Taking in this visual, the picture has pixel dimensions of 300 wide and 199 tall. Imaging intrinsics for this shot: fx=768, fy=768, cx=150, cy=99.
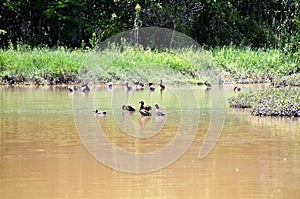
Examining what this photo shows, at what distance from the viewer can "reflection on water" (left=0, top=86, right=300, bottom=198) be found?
816 cm

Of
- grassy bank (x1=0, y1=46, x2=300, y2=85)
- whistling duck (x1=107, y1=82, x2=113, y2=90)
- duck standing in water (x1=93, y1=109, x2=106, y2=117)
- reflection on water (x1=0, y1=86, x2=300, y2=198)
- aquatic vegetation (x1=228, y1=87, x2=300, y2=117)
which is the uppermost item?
grassy bank (x1=0, y1=46, x2=300, y2=85)

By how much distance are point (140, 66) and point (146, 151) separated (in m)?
13.9

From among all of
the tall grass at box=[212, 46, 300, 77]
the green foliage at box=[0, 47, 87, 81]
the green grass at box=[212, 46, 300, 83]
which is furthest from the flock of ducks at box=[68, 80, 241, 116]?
the tall grass at box=[212, 46, 300, 77]

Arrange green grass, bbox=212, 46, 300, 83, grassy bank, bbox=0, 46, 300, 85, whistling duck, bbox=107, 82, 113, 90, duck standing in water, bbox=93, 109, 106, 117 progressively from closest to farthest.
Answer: duck standing in water, bbox=93, 109, 106, 117 → whistling duck, bbox=107, 82, 113, 90 → grassy bank, bbox=0, 46, 300, 85 → green grass, bbox=212, 46, 300, 83

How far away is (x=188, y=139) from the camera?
11.7 metres

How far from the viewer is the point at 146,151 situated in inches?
418

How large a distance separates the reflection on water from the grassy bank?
768 cm

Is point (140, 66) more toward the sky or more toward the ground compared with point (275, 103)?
more toward the sky

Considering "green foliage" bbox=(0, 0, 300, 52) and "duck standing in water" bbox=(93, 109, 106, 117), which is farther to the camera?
"green foliage" bbox=(0, 0, 300, 52)

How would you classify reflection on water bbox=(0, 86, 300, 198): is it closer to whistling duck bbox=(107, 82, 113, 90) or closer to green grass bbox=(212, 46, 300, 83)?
whistling duck bbox=(107, 82, 113, 90)

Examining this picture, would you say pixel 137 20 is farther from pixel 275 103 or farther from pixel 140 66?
pixel 275 103

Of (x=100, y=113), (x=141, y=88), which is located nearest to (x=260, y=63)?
(x=141, y=88)

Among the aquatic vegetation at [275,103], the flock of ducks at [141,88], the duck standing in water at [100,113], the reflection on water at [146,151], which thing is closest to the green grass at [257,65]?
the flock of ducks at [141,88]

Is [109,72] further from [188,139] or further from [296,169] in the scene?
[296,169]
